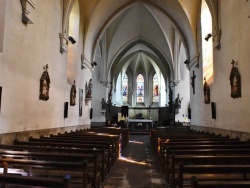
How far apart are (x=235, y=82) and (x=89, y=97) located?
950cm

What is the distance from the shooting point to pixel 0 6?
6.03 meters

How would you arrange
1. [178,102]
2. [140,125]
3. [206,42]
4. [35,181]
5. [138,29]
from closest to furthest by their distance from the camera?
[35,181] → [206,42] → [138,29] → [178,102] → [140,125]

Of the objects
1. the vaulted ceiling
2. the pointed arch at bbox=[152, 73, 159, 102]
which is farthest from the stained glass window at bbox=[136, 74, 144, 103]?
Result: the vaulted ceiling

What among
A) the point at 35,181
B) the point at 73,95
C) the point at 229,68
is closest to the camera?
the point at 35,181

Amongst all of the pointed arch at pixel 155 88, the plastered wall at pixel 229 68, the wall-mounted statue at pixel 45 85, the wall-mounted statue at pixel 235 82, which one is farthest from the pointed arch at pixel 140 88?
the wall-mounted statue at pixel 235 82

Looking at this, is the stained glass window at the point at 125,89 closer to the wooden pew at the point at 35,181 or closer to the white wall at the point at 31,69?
the white wall at the point at 31,69

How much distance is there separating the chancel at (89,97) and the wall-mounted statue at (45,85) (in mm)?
35

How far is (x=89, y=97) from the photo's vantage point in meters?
15.4

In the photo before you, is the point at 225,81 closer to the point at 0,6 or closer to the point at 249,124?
the point at 249,124

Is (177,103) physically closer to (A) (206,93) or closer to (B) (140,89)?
(A) (206,93)

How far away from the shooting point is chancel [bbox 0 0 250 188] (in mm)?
4250

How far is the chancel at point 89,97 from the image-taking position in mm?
4250

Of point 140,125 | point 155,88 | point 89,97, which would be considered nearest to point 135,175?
point 89,97

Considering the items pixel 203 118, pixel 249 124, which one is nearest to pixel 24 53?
pixel 249 124
